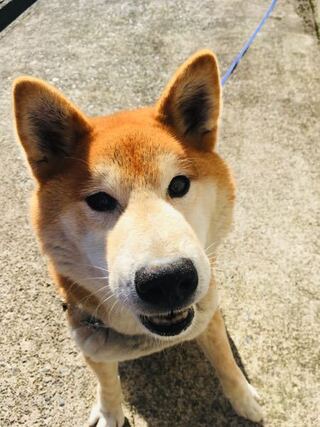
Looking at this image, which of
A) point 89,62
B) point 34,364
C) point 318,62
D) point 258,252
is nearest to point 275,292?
point 258,252

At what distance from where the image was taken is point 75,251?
1725mm

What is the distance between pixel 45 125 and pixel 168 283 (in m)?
0.87

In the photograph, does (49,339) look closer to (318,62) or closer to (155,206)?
(155,206)

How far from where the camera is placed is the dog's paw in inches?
85.5

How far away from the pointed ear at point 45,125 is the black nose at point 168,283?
2.36ft

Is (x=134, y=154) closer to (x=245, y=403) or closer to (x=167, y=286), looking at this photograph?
(x=167, y=286)

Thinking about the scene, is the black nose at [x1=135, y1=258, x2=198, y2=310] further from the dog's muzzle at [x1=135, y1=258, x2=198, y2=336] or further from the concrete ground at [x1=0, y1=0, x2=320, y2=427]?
the concrete ground at [x1=0, y1=0, x2=320, y2=427]

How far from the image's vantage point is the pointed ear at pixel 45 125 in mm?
1677

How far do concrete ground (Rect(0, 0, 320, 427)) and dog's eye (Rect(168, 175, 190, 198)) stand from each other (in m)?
1.16

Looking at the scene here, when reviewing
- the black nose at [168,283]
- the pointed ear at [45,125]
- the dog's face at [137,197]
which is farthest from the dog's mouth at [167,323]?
the pointed ear at [45,125]

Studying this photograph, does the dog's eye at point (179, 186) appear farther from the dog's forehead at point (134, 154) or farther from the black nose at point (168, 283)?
the black nose at point (168, 283)

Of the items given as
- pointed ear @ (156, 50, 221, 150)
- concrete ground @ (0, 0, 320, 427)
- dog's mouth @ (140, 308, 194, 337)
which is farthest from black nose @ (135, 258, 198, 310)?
concrete ground @ (0, 0, 320, 427)

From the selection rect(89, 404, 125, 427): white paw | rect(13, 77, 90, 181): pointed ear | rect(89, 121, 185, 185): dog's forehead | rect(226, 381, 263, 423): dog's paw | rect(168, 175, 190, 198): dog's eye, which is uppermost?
rect(13, 77, 90, 181): pointed ear

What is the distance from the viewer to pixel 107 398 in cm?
215
